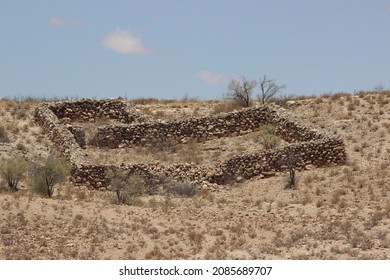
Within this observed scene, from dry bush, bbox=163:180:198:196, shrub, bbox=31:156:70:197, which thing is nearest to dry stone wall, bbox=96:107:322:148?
dry bush, bbox=163:180:198:196

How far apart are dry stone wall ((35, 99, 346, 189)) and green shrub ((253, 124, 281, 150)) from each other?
763 mm

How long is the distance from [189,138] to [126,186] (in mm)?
9142

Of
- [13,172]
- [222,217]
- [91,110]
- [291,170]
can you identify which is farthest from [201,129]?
[222,217]

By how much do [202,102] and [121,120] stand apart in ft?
18.3

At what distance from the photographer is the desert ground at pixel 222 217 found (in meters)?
12.9

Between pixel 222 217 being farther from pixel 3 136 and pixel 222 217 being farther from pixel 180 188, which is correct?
pixel 3 136

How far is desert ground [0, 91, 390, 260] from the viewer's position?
12945 mm

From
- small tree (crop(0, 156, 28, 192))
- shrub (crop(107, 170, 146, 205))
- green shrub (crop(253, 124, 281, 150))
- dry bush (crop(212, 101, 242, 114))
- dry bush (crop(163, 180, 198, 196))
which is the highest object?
dry bush (crop(212, 101, 242, 114))

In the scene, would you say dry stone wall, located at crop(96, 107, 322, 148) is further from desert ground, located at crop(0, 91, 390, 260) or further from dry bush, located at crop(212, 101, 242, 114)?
dry bush, located at crop(212, 101, 242, 114)

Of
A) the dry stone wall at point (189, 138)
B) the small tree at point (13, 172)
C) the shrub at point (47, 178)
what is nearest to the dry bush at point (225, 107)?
→ the dry stone wall at point (189, 138)

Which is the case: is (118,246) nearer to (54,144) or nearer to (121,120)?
(54,144)

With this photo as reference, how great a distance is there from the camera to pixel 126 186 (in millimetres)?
19797

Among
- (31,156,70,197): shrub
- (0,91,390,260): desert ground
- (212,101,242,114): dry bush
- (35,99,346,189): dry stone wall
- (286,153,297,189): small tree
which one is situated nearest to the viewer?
(0,91,390,260): desert ground
